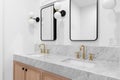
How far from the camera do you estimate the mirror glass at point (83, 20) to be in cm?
202

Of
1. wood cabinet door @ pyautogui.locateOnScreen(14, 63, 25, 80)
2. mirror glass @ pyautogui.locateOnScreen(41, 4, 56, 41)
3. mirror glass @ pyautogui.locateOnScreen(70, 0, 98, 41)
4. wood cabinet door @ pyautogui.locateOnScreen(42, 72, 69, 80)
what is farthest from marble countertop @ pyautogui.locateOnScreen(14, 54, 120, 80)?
mirror glass @ pyautogui.locateOnScreen(41, 4, 56, 41)

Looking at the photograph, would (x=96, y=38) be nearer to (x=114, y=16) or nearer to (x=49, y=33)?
(x=114, y=16)

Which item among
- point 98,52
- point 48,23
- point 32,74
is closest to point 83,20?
point 98,52

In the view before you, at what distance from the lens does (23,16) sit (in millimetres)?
3080

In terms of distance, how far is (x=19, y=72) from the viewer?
2.60 meters

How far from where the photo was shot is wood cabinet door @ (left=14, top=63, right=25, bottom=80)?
2480 millimetres

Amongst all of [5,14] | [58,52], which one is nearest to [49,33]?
[58,52]

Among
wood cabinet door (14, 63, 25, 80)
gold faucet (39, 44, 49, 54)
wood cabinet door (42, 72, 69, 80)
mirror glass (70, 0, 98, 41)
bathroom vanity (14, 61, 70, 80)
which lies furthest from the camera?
gold faucet (39, 44, 49, 54)

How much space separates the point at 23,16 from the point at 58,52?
3.68 feet

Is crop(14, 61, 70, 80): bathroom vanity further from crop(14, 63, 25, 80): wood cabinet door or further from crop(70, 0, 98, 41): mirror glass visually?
crop(70, 0, 98, 41): mirror glass

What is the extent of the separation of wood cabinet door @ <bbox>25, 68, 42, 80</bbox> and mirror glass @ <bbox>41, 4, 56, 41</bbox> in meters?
0.77

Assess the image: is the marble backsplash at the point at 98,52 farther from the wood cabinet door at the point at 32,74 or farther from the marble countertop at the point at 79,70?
the wood cabinet door at the point at 32,74

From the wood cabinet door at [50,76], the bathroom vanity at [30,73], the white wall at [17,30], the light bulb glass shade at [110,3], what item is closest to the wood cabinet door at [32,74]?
the bathroom vanity at [30,73]

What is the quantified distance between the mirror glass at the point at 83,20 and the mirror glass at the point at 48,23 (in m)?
0.49
